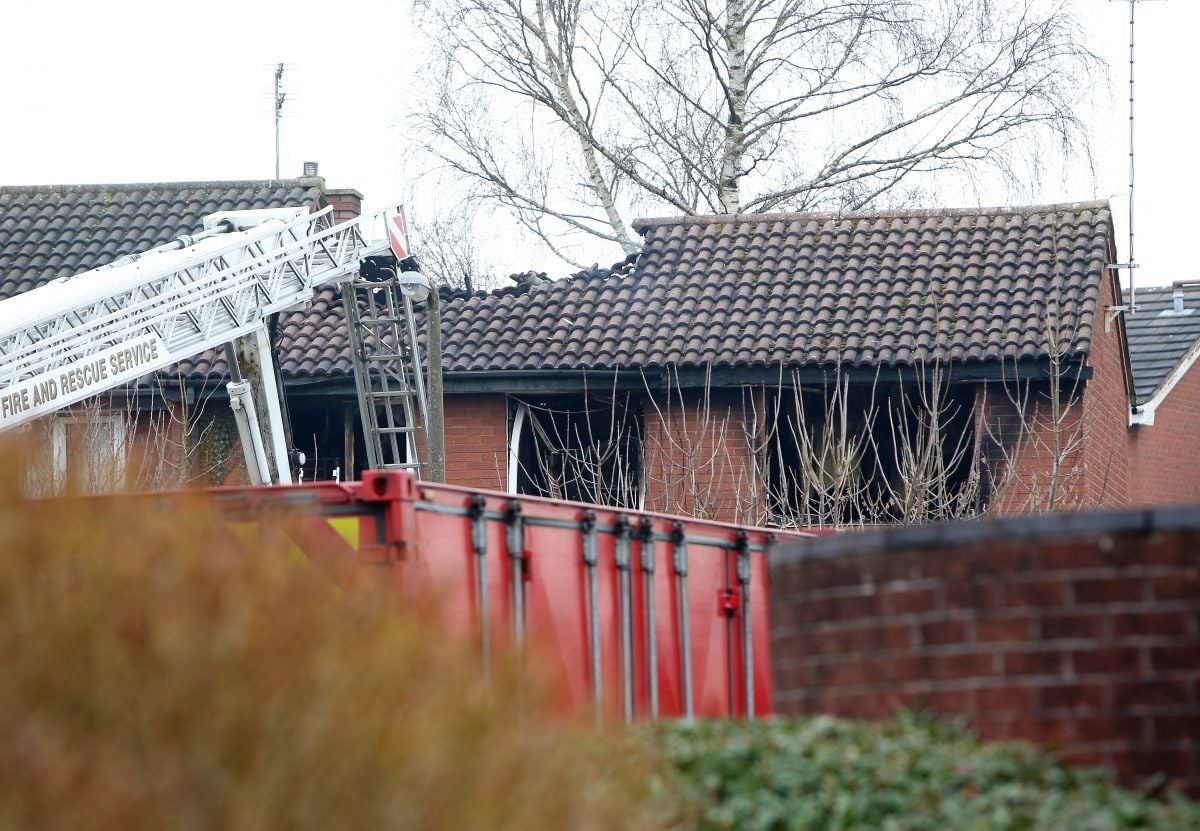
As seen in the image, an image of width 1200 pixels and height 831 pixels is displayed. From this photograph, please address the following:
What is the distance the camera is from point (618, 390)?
21.9 m

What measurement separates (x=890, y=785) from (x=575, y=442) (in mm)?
18104

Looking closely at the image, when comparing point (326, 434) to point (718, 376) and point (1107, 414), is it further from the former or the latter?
point (1107, 414)

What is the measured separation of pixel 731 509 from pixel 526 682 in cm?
1668

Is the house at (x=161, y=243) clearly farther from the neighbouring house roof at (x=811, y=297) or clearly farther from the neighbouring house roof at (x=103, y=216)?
the neighbouring house roof at (x=811, y=297)

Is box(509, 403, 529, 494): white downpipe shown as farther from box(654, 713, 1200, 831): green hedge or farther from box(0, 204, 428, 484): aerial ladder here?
box(654, 713, 1200, 831): green hedge

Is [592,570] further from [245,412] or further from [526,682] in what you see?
[245,412]

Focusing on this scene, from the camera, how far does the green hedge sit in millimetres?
4602

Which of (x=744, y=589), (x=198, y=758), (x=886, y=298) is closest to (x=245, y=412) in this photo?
(x=744, y=589)

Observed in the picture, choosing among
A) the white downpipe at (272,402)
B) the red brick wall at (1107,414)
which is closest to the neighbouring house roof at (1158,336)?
the red brick wall at (1107,414)

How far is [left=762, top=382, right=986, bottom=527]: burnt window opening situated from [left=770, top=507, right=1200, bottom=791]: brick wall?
12.5 m

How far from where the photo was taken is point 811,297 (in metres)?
22.2

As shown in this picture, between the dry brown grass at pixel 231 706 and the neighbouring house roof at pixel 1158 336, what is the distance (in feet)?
81.6

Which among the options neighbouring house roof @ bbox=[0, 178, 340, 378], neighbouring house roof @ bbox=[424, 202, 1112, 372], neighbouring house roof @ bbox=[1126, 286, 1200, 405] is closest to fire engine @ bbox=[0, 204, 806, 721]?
neighbouring house roof @ bbox=[424, 202, 1112, 372]

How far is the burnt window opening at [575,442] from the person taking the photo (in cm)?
2158
